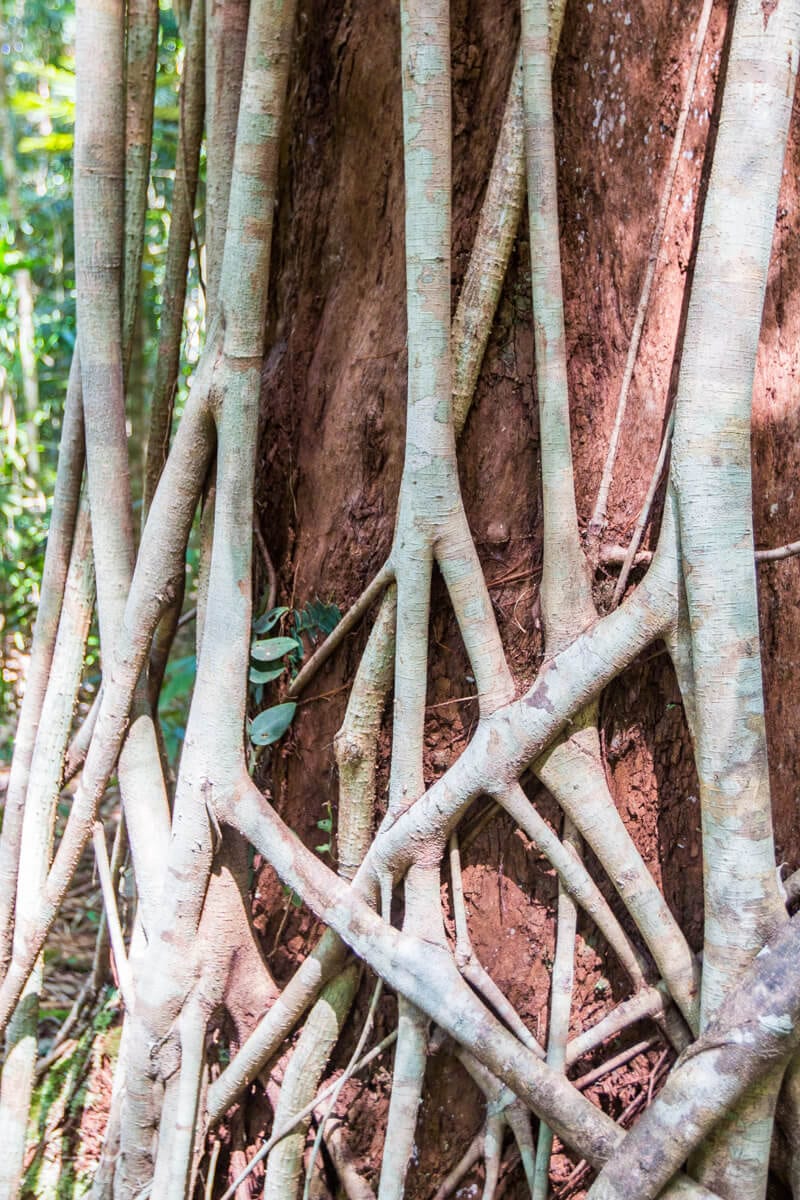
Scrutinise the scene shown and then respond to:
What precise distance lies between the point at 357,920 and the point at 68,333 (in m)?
4.70

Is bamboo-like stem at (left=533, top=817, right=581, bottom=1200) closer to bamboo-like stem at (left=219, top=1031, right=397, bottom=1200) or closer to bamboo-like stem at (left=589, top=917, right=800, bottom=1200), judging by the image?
bamboo-like stem at (left=589, top=917, right=800, bottom=1200)

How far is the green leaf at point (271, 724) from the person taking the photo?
216cm

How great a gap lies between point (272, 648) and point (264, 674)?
62 mm

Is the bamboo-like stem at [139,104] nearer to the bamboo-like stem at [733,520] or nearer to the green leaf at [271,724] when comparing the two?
the green leaf at [271,724]

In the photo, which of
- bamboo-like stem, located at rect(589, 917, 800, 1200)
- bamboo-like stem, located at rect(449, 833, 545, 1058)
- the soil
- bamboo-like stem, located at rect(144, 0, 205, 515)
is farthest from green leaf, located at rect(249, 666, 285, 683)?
bamboo-like stem, located at rect(589, 917, 800, 1200)

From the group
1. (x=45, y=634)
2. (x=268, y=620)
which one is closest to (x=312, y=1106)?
(x=268, y=620)

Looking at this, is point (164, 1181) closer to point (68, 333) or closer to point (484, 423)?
point (484, 423)

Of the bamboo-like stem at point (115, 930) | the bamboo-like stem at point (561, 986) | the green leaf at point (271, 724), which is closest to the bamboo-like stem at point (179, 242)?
the green leaf at point (271, 724)

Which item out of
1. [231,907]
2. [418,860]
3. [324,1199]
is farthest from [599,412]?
[324,1199]

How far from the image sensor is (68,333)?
18.7 ft

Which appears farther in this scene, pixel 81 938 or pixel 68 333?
pixel 68 333

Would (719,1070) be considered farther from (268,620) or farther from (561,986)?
(268,620)

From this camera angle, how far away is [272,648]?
217 cm

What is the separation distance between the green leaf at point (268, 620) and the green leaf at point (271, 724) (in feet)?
0.58
